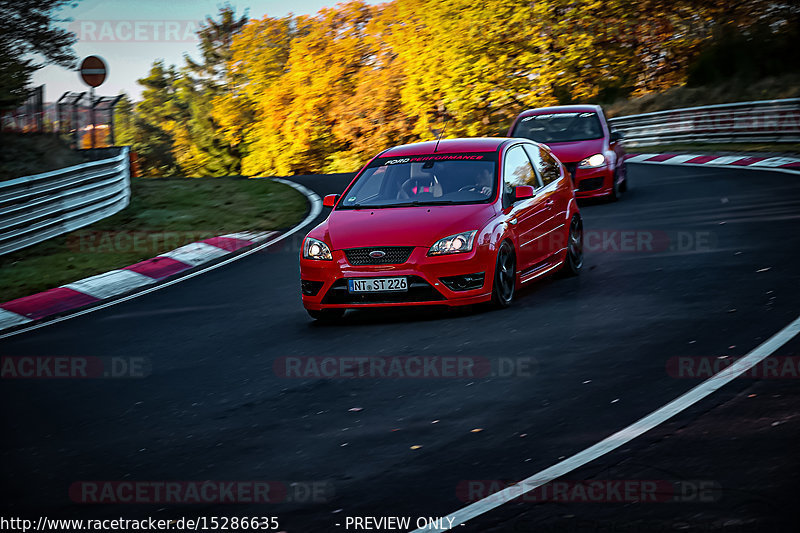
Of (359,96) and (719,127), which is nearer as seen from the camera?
(719,127)

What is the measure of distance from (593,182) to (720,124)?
15236 mm

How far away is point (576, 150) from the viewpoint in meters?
18.3

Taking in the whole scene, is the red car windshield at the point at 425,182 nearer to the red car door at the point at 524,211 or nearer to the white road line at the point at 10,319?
the red car door at the point at 524,211

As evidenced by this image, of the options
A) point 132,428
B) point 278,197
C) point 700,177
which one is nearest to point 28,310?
point 132,428

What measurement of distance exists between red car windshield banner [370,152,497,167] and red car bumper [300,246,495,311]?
1.48 m

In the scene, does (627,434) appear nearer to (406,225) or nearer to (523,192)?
(406,225)

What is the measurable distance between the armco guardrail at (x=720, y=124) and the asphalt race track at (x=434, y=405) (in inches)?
661

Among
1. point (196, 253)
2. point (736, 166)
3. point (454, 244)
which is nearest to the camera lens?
point (454, 244)

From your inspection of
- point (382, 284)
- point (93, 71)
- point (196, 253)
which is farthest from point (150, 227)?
point (382, 284)

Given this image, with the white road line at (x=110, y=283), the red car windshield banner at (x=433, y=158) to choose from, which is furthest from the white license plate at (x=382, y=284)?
the white road line at (x=110, y=283)

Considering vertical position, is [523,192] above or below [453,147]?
below

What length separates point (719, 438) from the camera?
561cm

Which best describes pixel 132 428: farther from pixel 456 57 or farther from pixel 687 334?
pixel 456 57

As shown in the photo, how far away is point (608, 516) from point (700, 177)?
17865 mm
